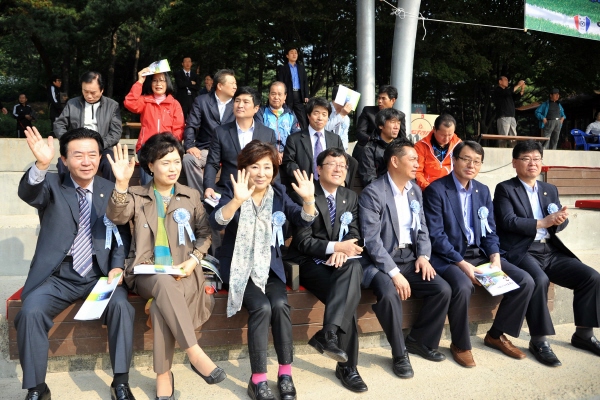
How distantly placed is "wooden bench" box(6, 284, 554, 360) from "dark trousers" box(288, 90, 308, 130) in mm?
3677

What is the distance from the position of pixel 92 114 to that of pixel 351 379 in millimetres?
3688

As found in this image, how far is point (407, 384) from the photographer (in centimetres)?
347

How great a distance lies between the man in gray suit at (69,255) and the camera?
3.02 metres

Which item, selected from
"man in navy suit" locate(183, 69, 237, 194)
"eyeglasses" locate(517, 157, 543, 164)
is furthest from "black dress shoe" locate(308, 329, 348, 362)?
"man in navy suit" locate(183, 69, 237, 194)

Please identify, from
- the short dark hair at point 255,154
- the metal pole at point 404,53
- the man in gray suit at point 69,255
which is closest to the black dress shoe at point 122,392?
the man in gray suit at point 69,255

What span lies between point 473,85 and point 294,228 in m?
15.4

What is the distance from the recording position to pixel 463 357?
3.80 meters

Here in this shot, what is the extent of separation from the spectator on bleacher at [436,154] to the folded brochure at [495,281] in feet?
4.88

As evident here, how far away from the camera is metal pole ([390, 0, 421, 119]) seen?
8.84 metres

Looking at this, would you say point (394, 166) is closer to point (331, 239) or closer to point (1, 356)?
point (331, 239)

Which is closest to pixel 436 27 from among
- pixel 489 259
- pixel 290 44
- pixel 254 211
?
pixel 290 44

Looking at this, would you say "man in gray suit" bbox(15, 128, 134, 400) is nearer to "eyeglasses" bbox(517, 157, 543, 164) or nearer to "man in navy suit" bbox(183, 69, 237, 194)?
"man in navy suit" bbox(183, 69, 237, 194)

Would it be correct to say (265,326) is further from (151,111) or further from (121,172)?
(151,111)

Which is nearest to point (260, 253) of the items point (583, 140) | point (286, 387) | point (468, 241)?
point (286, 387)
